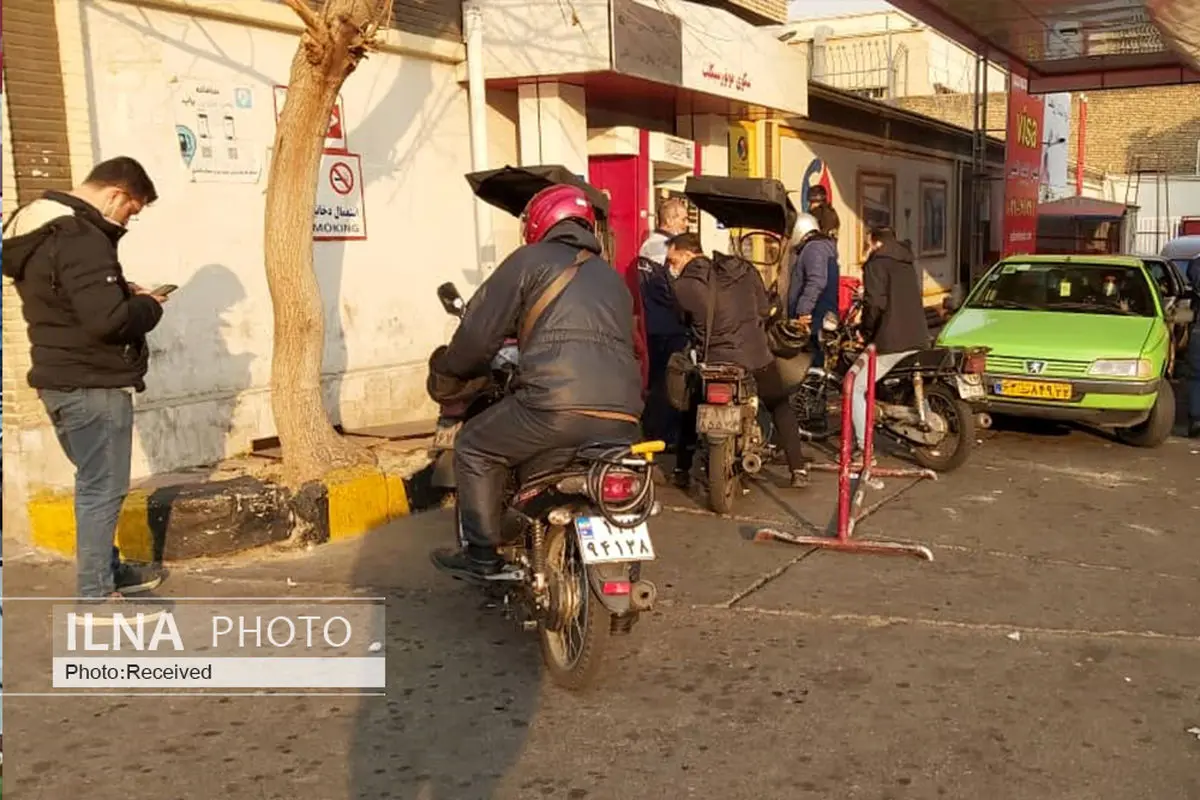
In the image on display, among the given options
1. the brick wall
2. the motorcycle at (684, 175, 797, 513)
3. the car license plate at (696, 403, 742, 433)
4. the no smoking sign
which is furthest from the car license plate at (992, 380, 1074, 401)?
the brick wall

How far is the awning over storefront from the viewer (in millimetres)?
9211

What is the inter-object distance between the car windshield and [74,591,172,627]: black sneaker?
761 centimetres

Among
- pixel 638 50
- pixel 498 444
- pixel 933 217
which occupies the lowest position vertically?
pixel 498 444

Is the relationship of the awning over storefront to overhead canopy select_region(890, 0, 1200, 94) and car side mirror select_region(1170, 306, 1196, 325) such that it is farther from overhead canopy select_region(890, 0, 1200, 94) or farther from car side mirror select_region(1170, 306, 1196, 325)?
car side mirror select_region(1170, 306, 1196, 325)

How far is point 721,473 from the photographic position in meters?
6.77

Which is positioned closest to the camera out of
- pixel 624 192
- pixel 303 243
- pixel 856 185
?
pixel 303 243

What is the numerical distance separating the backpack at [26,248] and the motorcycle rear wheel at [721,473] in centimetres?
376

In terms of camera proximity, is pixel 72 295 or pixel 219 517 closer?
pixel 72 295

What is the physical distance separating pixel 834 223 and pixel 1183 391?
5.69 m

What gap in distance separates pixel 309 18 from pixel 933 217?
1669cm

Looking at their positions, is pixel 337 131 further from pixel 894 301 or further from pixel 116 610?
pixel 116 610

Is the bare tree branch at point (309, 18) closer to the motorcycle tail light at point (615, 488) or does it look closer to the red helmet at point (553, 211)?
the red helmet at point (553, 211)

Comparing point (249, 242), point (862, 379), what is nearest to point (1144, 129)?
point (862, 379)

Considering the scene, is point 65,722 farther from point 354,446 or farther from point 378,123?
point 378,123
